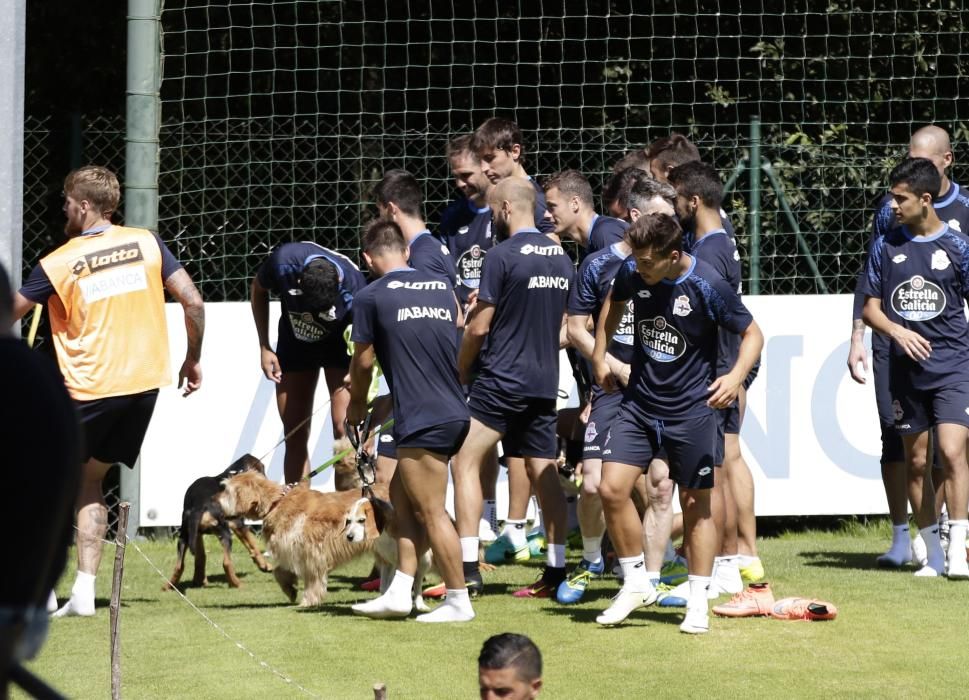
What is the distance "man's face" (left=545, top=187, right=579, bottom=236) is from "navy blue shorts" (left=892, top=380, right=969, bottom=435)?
2023 mm

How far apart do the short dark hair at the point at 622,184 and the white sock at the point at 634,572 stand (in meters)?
2.17

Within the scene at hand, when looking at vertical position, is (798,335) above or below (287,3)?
below

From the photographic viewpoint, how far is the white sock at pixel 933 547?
8430mm

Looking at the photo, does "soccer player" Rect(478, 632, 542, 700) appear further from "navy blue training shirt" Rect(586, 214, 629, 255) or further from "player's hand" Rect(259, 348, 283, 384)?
"player's hand" Rect(259, 348, 283, 384)

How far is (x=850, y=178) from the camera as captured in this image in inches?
449

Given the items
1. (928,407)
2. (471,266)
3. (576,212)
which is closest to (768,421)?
(928,407)

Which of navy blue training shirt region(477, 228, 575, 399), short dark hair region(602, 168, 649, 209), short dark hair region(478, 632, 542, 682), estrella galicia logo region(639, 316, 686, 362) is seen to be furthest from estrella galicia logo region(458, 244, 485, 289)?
short dark hair region(478, 632, 542, 682)

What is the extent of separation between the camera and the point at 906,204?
27.1ft

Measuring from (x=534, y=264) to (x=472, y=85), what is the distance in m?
4.88

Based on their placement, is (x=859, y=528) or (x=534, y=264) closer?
(x=534, y=264)

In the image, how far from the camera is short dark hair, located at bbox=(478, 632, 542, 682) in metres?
4.38

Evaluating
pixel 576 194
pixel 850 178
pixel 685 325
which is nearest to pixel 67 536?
pixel 685 325

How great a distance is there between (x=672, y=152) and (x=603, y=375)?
89.4 inches

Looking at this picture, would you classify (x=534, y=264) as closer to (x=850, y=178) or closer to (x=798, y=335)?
(x=798, y=335)
